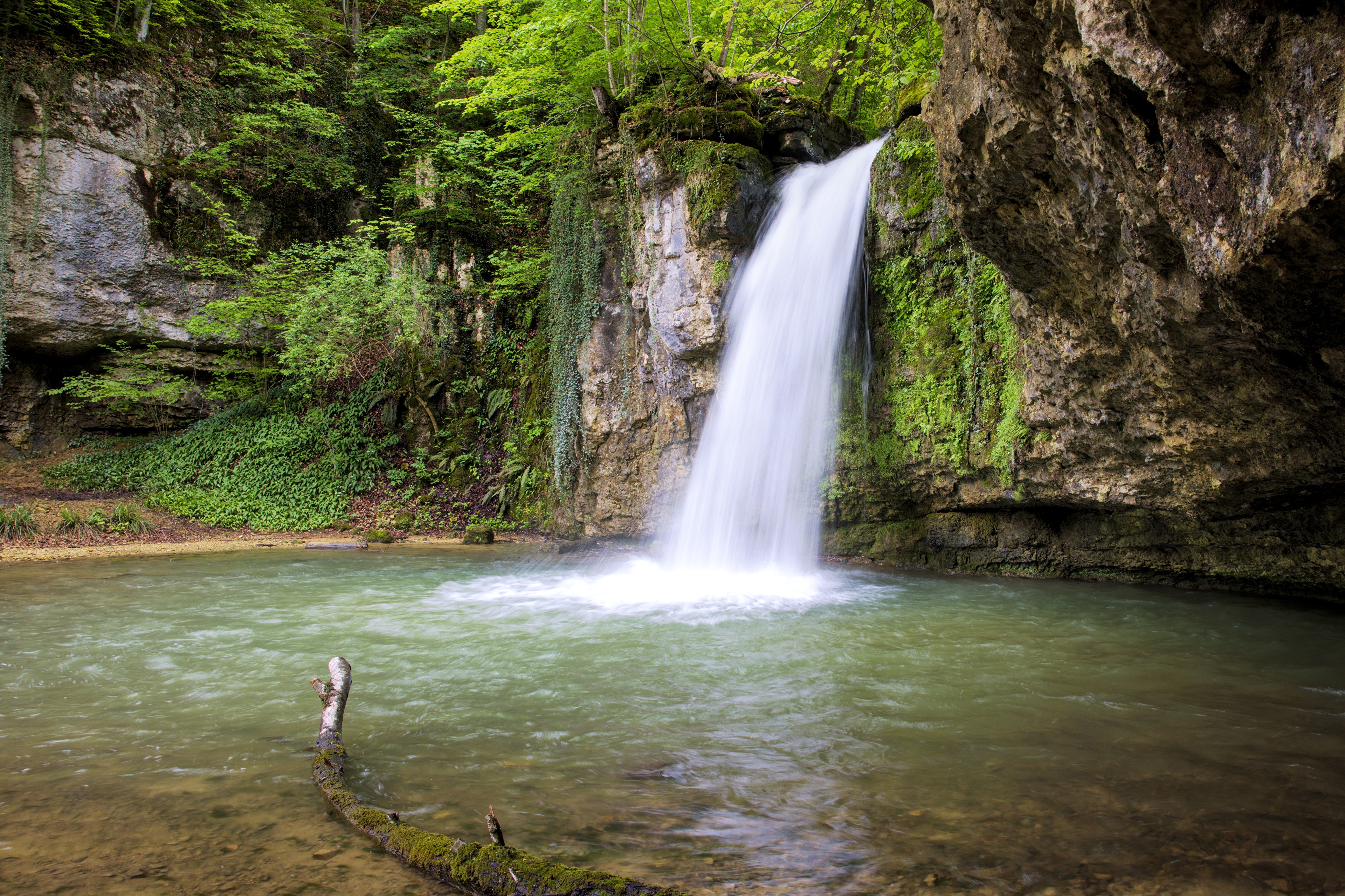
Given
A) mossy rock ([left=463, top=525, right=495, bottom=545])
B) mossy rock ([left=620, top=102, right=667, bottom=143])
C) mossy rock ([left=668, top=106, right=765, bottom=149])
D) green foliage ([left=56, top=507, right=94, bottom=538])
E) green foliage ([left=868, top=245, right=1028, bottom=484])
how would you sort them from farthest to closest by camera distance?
mossy rock ([left=463, top=525, right=495, bottom=545])
green foliage ([left=56, top=507, right=94, bottom=538])
mossy rock ([left=620, top=102, right=667, bottom=143])
mossy rock ([left=668, top=106, right=765, bottom=149])
green foliage ([left=868, top=245, right=1028, bottom=484])

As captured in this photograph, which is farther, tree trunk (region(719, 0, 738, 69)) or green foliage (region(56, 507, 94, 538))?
green foliage (region(56, 507, 94, 538))

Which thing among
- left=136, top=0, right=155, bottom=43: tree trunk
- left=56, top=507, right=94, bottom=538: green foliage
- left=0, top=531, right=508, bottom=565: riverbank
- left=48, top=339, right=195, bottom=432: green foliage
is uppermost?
left=136, top=0, right=155, bottom=43: tree trunk

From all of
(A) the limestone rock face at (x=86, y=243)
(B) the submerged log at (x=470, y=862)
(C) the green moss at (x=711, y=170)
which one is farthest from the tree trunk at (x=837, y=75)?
(A) the limestone rock face at (x=86, y=243)

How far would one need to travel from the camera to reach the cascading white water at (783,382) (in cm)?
1016

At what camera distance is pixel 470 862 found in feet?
7.37

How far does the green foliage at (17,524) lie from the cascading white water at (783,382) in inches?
437

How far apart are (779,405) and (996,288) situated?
134 inches

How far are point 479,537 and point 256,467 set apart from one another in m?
6.55

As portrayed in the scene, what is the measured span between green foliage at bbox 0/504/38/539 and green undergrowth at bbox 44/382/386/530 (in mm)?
Answer: 2664

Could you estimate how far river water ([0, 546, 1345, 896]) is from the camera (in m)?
2.60

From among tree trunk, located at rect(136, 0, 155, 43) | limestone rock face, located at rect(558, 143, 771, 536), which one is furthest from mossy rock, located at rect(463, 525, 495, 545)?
tree trunk, located at rect(136, 0, 155, 43)

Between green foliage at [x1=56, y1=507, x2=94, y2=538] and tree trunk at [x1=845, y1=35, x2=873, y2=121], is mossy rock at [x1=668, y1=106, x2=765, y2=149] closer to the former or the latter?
tree trunk at [x1=845, y1=35, x2=873, y2=121]

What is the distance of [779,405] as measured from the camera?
10.6 m

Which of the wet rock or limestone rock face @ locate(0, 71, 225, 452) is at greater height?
limestone rock face @ locate(0, 71, 225, 452)
